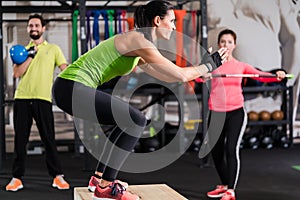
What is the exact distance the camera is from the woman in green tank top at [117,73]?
279cm

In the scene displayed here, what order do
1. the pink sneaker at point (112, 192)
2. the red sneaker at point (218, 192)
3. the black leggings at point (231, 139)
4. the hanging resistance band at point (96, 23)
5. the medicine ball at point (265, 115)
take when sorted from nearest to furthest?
1. the pink sneaker at point (112, 192)
2. the black leggings at point (231, 139)
3. the red sneaker at point (218, 192)
4. the hanging resistance band at point (96, 23)
5. the medicine ball at point (265, 115)

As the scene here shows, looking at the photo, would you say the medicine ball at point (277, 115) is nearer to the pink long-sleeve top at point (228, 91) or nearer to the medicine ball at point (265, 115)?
the medicine ball at point (265, 115)

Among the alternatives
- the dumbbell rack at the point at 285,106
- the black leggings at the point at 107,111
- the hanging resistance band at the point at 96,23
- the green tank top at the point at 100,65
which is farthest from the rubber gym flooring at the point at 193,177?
the green tank top at the point at 100,65

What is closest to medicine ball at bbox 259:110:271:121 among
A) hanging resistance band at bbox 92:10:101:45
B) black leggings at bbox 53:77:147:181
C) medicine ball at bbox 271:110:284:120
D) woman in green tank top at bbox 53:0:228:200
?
medicine ball at bbox 271:110:284:120

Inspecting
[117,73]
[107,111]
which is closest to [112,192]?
[107,111]

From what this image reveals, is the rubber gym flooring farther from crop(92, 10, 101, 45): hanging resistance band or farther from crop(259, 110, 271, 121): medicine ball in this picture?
crop(92, 10, 101, 45): hanging resistance band

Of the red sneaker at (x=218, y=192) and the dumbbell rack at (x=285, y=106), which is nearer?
the red sneaker at (x=218, y=192)

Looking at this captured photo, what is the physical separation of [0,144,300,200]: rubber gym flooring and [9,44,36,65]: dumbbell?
1138 millimetres

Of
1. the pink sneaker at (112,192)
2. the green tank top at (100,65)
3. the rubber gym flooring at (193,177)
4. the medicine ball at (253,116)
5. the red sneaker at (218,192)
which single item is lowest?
the rubber gym flooring at (193,177)

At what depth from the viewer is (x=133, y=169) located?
19.4 ft

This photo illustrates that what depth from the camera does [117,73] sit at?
2.92m

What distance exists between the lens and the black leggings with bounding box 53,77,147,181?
2797 mm

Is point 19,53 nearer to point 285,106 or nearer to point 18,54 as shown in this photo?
point 18,54

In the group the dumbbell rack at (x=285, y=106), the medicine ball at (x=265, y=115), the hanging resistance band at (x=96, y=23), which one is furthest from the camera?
the medicine ball at (x=265, y=115)
